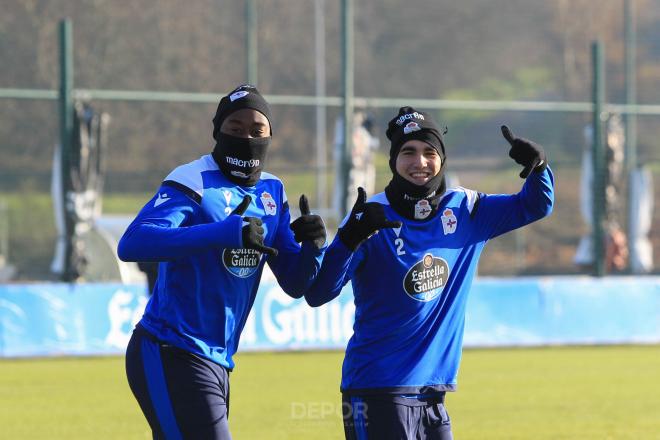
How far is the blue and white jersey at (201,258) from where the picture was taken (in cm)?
547

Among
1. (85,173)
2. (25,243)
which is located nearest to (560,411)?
(85,173)

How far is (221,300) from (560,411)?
6.92 metres

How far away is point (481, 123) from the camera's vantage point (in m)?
43.0

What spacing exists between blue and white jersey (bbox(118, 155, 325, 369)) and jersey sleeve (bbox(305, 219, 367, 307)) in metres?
0.05

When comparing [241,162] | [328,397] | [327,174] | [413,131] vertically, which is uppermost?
[327,174]

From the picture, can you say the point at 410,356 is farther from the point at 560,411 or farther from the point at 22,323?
the point at 22,323

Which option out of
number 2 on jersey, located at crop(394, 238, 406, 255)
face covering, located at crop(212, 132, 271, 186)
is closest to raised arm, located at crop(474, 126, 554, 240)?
number 2 on jersey, located at crop(394, 238, 406, 255)

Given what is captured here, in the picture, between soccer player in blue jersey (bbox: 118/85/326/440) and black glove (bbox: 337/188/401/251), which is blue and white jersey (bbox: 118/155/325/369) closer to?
soccer player in blue jersey (bbox: 118/85/326/440)

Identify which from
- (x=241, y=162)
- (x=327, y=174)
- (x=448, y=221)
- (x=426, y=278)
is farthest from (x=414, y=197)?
(x=327, y=174)

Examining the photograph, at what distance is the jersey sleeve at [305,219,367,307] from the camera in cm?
588

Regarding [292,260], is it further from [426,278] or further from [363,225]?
[426,278]

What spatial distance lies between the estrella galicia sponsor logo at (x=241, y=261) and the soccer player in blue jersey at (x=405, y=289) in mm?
346

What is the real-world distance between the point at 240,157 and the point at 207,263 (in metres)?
0.55

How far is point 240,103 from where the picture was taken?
235 inches
